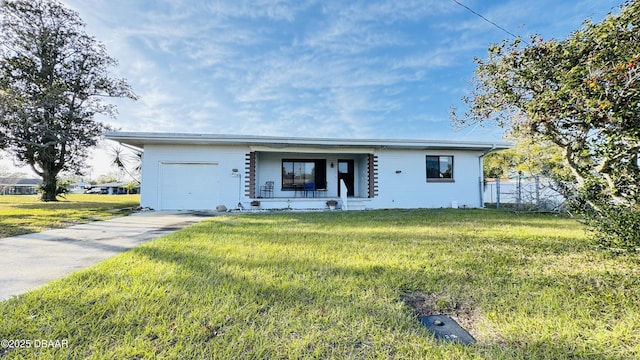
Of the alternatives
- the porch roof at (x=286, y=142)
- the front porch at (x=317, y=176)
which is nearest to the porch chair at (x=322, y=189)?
the front porch at (x=317, y=176)

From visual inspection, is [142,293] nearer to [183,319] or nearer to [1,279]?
[183,319]

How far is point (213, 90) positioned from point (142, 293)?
43.6 ft

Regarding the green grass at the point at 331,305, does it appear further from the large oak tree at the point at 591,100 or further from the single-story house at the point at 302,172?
the single-story house at the point at 302,172

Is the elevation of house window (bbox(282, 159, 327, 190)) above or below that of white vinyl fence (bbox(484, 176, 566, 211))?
above

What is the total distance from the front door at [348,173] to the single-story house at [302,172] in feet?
0.16

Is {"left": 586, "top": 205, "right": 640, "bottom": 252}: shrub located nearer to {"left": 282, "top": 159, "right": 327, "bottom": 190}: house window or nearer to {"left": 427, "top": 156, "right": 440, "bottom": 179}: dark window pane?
{"left": 427, "top": 156, "right": 440, "bottom": 179}: dark window pane

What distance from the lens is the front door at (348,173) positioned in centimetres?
1349

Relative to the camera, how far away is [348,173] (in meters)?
13.6

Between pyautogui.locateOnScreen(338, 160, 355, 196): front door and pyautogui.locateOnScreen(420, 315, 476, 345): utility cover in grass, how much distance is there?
11404 millimetres

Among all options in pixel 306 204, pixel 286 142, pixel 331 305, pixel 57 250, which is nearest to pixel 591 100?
pixel 331 305

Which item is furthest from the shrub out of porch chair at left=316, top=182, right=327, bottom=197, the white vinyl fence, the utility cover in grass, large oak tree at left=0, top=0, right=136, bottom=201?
large oak tree at left=0, top=0, right=136, bottom=201

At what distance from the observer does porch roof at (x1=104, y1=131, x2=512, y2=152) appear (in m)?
10.00

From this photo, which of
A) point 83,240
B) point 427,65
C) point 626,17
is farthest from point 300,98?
point 626,17

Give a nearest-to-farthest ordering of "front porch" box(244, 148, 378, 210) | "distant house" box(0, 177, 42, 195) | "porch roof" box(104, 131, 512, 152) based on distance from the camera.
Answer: "porch roof" box(104, 131, 512, 152), "front porch" box(244, 148, 378, 210), "distant house" box(0, 177, 42, 195)
